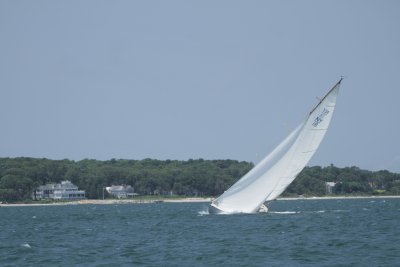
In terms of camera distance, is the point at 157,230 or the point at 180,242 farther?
the point at 157,230

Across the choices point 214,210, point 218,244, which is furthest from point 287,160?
point 218,244

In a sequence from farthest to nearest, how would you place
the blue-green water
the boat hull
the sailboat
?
the boat hull
the sailboat
the blue-green water

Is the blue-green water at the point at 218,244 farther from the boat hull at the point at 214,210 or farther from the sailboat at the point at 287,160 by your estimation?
the boat hull at the point at 214,210

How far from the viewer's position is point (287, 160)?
7800cm

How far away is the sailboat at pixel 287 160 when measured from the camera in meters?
77.1

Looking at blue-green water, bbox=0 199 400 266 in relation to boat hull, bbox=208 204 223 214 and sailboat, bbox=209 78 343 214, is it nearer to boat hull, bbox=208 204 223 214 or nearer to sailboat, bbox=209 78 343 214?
sailboat, bbox=209 78 343 214

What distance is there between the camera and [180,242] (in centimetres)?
5938

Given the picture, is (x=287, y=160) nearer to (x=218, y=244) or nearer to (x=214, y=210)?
(x=214, y=210)

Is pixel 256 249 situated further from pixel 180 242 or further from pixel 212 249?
pixel 180 242

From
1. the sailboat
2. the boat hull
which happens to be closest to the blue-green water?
the sailboat

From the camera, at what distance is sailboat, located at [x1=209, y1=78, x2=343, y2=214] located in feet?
253

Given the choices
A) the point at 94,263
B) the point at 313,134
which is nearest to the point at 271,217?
the point at 313,134

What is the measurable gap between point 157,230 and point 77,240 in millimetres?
10565

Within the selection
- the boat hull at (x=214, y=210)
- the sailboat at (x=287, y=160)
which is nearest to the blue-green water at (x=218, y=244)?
the sailboat at (x=287, y=160)
